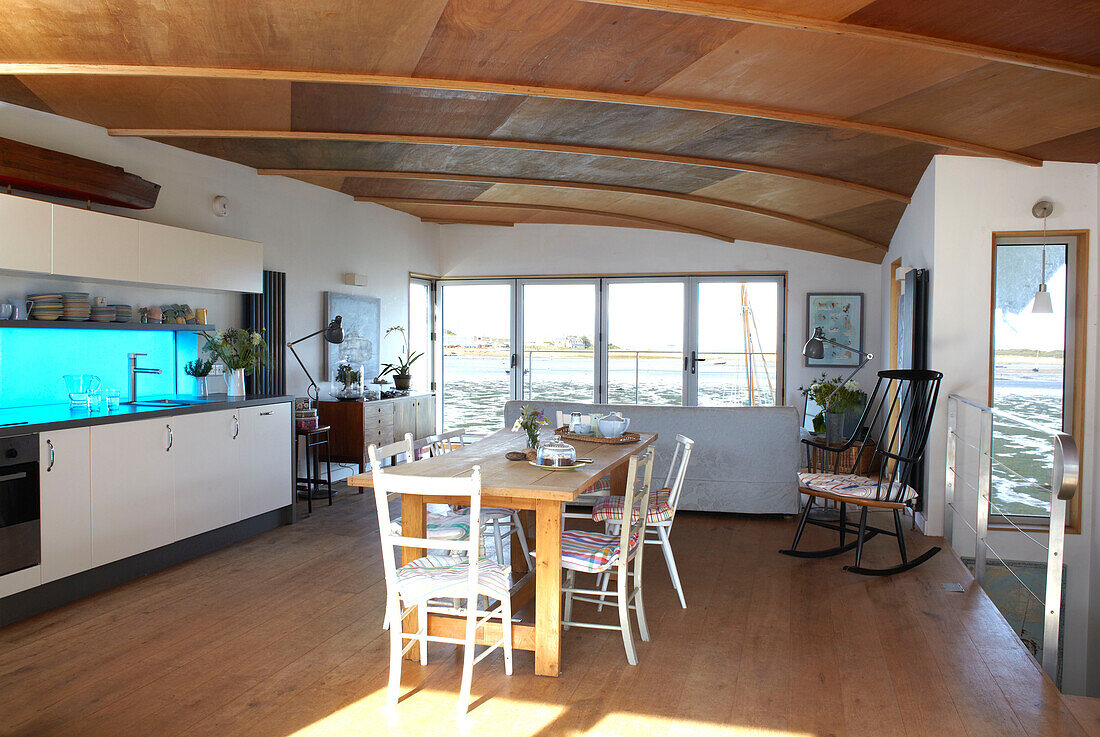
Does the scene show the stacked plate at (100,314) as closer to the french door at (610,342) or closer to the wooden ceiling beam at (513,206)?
the wooden ceiling beam at (513,206)

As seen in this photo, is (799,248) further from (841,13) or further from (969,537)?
(841,13)

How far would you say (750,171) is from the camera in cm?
565

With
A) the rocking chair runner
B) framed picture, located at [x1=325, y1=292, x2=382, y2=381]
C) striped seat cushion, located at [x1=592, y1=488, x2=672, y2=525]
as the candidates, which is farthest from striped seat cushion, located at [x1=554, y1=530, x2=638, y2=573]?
framed picture, located at [x1=325, y1=292, x2=382, y2=381]

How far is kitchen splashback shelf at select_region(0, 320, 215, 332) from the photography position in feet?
13.8

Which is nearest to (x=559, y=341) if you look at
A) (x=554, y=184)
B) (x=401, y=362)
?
(x=401, y=362)

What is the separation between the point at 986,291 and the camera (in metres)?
5.32

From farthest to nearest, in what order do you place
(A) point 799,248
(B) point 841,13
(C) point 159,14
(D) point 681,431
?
(A) point 799,248 < (D) point 681,431 < (C) point 159,14 < (B) point 841,13

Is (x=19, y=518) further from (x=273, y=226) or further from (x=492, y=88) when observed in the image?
(x=273, y=226)

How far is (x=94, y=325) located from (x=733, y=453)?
4439mm

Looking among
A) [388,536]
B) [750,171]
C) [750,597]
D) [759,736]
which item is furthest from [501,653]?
[750,171]

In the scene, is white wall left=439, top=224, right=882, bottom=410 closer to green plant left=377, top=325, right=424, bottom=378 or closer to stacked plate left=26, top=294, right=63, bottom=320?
green plant left=377, top=325, right=424, bottom=378

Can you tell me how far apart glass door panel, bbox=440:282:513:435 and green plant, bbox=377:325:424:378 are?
87cm

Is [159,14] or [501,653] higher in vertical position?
[159,14]

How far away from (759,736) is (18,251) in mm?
4210
